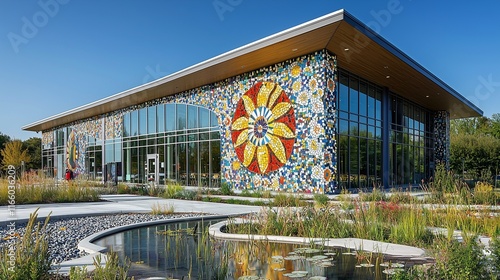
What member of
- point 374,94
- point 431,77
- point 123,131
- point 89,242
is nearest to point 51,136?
point 123,131

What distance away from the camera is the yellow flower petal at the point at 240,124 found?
23.0 metres

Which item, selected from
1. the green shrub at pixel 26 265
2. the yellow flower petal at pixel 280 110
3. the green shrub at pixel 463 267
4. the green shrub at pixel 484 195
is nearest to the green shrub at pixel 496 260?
the green shrub at pixel 463 267

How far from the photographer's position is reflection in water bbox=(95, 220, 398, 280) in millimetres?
5625

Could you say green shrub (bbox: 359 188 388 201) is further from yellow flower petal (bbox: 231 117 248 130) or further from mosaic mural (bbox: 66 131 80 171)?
mosaic mural (bbox: 66 131 80 171)

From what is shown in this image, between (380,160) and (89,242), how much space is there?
2132 cm

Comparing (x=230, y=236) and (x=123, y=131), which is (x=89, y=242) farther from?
(x=123, y=131)

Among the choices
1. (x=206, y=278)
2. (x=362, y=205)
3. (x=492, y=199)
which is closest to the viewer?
(x=206, y=278)

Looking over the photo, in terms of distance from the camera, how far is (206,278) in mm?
5379

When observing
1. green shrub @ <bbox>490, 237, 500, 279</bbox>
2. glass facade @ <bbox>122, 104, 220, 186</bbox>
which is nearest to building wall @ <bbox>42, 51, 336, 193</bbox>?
glass facade @ <bbox>122, 104, 220, 186</bbox>

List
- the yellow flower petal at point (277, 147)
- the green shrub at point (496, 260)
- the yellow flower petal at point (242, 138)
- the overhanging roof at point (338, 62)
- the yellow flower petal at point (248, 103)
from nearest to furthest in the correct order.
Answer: the green shrub at point (496, 260)
the overhanging roof at point (338, 62)
the yellow flower petal at point (277, 147)
the yellow flower petal at point (248, 103)
the yellow flower petal at point (242, 138)

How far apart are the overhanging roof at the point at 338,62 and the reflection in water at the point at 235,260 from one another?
10.9 metres

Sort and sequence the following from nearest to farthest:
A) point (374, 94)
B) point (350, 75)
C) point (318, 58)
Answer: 1. point (318, 58)
2. point (350, 75)
3. point (374, 94)

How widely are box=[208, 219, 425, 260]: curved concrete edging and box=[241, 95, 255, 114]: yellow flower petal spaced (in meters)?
14.2

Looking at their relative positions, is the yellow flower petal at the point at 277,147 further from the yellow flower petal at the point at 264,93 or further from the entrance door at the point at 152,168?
the entrance door at the point at 152,168
